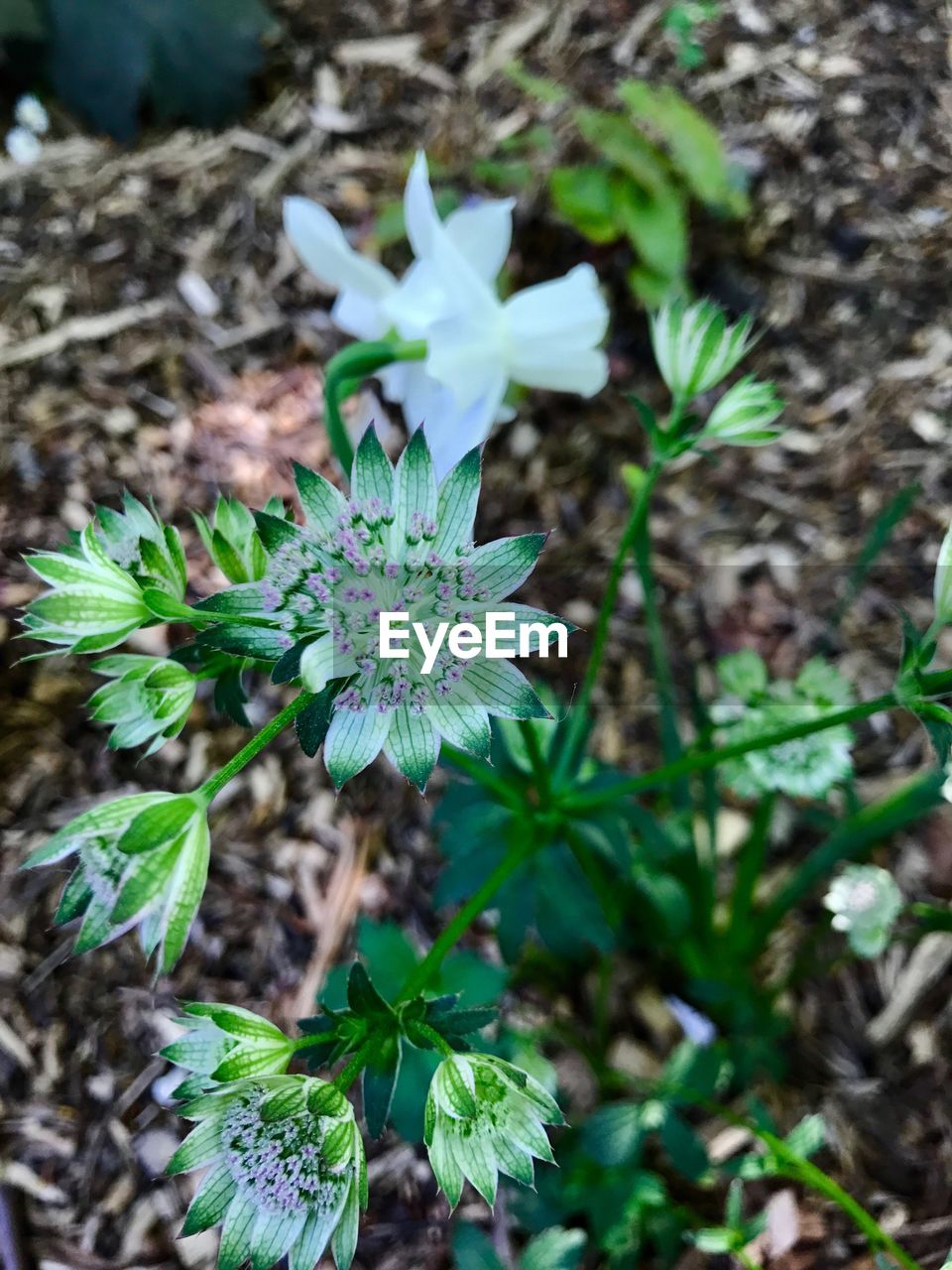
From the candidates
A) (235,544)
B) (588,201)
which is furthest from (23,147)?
(235,544)

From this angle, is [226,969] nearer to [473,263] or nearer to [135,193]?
[473,263]

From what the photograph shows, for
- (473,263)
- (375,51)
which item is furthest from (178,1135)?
(375,51)

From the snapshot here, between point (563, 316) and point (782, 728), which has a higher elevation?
point (563, 316)

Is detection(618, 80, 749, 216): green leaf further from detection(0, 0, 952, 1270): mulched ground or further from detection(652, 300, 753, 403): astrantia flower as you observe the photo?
detection(652, 300, 753, 403): astrantia flower

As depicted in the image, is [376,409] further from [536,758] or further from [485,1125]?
[485,1125]

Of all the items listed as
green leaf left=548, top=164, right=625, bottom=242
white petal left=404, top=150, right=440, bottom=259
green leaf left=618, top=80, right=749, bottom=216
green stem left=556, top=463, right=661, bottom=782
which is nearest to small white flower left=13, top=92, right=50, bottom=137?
green leaf left=548, top=164, right=625, bottom=242
